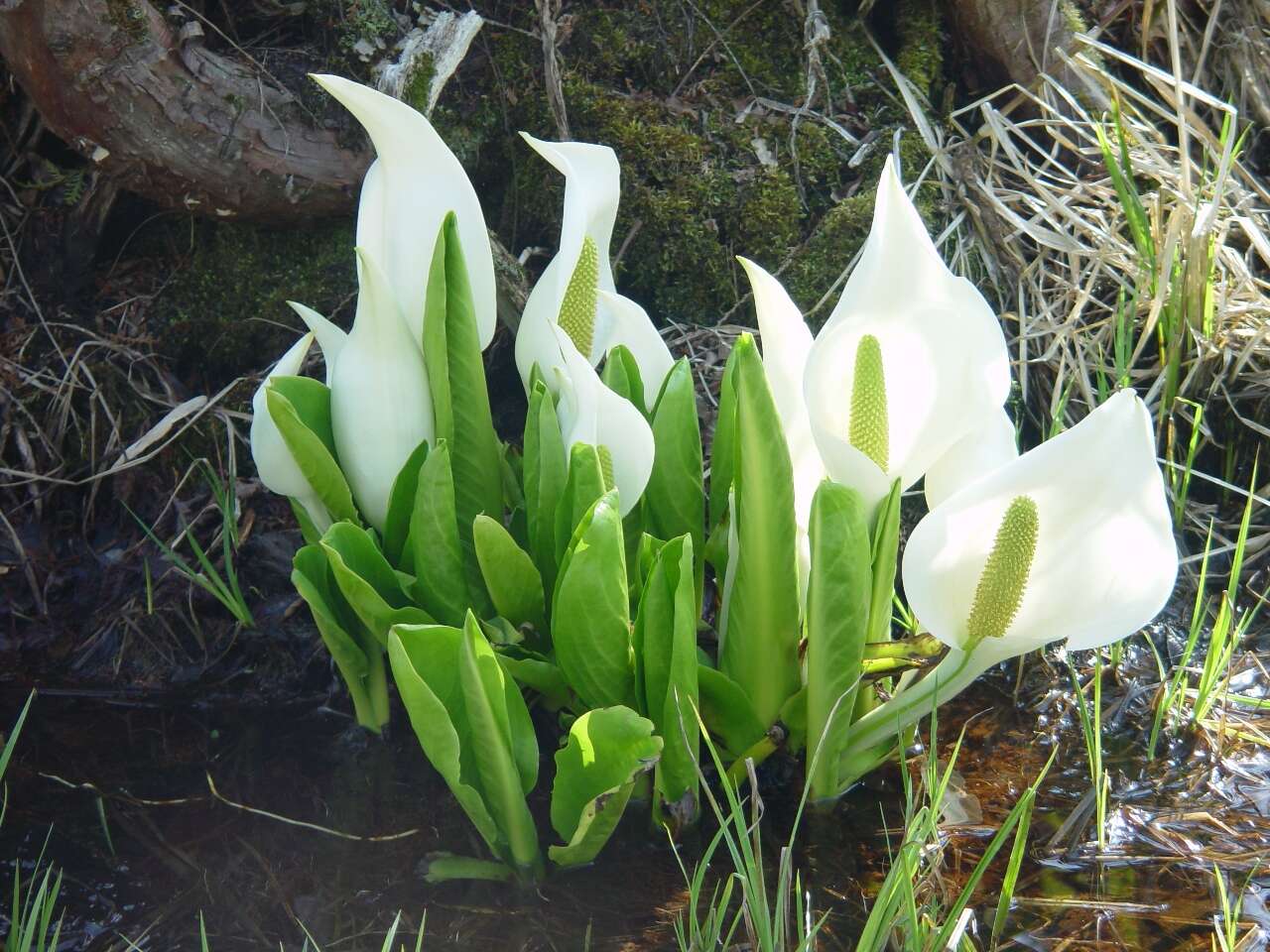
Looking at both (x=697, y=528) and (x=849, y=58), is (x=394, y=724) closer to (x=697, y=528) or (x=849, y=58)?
(x=697, y=528)

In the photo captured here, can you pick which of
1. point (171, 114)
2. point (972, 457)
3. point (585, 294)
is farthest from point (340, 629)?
point (171, 114)

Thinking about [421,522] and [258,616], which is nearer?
[421,522]

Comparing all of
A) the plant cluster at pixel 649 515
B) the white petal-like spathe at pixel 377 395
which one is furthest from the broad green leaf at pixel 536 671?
the white petal-like spathe at pixel 377 395

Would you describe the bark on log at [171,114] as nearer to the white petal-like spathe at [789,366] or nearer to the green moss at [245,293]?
the green moss at [245,293]

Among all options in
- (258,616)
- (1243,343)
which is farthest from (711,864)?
(1243,343)

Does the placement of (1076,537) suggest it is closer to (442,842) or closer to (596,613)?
(596,613)
